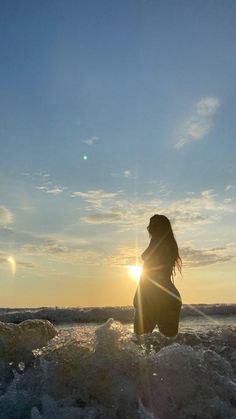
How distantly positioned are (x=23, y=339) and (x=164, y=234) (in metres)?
4.00

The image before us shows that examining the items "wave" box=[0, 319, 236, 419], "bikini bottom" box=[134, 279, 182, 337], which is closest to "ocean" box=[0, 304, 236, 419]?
"wave" box=[0, 319, 236, 419]

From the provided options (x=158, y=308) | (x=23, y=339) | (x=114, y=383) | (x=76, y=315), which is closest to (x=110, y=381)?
(x=114, y=383)

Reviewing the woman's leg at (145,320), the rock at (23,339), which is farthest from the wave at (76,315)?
the rock at (23,339)

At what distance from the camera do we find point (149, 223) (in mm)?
9453

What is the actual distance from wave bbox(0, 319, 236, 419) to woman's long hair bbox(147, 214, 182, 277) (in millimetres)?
4008

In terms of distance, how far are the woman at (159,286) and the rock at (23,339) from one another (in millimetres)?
2800

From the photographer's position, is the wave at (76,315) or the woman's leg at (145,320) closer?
the woman's leg at (145,320)

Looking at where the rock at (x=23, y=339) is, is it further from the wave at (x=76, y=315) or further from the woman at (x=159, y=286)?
the wave at (x=76, y=315)

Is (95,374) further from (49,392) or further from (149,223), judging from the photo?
(149,223)

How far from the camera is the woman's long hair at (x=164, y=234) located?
9.29 metres

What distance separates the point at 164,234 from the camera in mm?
9297

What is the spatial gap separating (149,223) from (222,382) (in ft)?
16.5

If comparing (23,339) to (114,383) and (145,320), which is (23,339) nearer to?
(114,383)

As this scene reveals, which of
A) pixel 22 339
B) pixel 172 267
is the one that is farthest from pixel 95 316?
pixel 22 339
